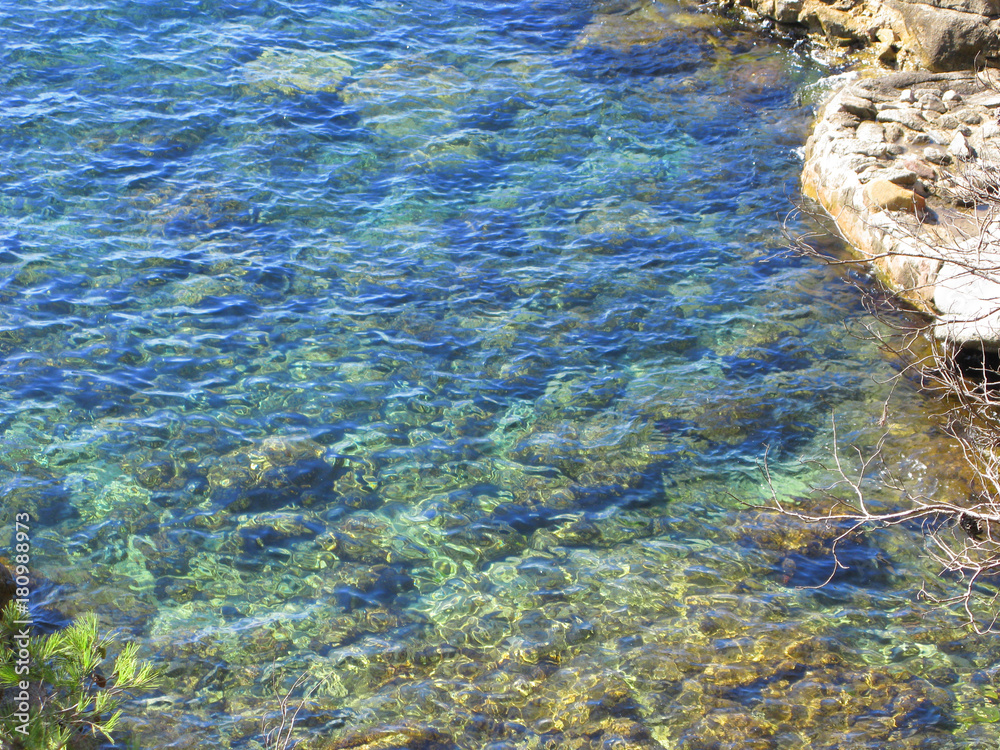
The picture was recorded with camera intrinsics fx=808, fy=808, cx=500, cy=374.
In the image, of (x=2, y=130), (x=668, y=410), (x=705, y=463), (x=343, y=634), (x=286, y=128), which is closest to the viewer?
(x=343, y=634)

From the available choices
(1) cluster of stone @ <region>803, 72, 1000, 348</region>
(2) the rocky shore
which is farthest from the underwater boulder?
(1) cluster of stone @ <region>803, 72, 1000, 348</region>

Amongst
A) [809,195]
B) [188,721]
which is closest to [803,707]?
[188,721]

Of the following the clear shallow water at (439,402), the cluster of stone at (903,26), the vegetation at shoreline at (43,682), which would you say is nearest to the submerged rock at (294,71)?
the clear shallow water at (439,402)

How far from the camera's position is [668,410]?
1053cm

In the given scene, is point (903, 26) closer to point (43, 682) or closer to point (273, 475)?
point (273, 475)

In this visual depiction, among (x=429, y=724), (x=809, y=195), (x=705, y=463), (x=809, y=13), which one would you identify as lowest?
(x=429, y=724)

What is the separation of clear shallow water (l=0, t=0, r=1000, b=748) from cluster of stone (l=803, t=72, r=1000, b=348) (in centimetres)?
95

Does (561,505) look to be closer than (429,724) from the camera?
No

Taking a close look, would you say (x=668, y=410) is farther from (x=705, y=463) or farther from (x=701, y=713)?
(x=701, y=713)

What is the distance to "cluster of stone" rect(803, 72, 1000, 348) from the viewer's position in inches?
437

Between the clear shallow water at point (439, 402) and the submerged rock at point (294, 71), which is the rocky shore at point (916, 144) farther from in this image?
the submerged rock at point (294, 71)

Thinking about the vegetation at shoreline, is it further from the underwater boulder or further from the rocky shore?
the rocky shore

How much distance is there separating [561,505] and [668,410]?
2220 mm

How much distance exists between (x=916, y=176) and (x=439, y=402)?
28.5ft
